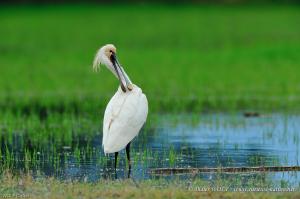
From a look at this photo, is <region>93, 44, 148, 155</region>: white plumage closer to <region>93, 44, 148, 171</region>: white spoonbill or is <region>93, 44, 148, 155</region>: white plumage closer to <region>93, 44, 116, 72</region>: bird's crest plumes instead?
<region>93, 44, 148, 171</region>: white spoonbill

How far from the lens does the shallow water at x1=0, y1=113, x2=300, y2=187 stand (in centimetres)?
1077

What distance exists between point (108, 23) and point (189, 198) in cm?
3163

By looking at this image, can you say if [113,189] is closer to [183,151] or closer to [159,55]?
[183,151]

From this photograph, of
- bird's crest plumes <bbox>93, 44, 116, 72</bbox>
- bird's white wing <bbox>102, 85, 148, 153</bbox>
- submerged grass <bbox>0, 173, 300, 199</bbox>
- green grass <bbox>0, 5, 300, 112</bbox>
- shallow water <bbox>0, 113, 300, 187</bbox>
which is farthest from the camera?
green grass <bbox>0, 5, 300, 112</bbox>

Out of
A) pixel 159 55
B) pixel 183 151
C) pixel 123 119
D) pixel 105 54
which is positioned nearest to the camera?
pixel 123 119

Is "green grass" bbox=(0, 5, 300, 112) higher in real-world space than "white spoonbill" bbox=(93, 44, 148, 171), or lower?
higher

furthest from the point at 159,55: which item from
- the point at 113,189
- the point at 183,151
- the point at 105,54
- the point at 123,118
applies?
the point at 113,189

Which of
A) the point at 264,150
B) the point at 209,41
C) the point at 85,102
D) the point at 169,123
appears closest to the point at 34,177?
the point at 264,150

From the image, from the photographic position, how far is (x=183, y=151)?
Answer: 41.8ft

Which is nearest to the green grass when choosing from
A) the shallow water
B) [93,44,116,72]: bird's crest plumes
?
the shallow water

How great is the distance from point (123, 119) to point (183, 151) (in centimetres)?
170

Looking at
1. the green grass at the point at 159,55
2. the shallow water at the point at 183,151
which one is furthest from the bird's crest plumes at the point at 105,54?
the green grass at the point at 159,55

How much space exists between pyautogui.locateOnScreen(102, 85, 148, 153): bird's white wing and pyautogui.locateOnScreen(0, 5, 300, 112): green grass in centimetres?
609

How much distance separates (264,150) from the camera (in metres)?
12.8
